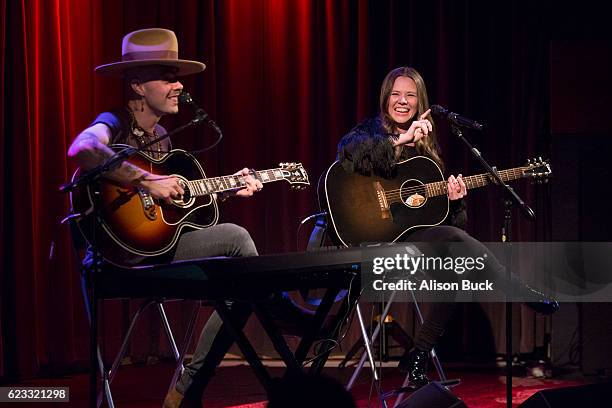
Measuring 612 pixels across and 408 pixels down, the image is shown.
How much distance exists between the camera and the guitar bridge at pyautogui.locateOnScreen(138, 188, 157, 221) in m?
3.34

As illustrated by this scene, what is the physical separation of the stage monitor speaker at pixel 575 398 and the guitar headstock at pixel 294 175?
1.78 metres

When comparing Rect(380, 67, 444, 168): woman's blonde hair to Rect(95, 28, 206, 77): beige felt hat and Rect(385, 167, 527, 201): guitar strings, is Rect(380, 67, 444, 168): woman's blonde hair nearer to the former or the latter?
Rect(385, 167, 527, 201): guitar strings

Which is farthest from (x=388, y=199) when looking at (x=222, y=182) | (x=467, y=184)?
(x=222, y=182)

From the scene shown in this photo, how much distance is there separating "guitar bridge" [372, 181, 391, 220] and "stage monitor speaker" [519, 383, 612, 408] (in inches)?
69.6

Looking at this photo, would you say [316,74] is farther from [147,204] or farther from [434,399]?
[434,399]

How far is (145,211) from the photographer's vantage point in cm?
334

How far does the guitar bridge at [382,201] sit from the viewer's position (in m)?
3.96

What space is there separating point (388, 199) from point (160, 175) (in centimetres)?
112

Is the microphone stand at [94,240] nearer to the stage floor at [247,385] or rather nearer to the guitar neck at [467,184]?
the stage floor at [247,385]

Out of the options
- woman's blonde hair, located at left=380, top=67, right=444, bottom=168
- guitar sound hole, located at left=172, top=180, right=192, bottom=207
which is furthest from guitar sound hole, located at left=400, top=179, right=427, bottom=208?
guitar sound hole, located at left=172, top=180, right=192, bottom=207

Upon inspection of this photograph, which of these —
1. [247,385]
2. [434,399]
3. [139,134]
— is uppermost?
[139,134]

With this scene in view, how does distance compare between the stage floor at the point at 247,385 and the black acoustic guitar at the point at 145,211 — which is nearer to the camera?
the black acoustic guitar at the point at 145,211

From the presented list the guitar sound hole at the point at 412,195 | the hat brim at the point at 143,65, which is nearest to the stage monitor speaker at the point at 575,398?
the guitar sound hole at the point at 412,195

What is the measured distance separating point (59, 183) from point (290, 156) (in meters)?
1.46
